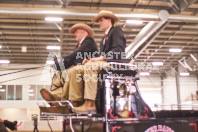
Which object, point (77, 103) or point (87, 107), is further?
point (77, 103)

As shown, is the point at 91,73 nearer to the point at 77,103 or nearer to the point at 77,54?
the point at 77,103

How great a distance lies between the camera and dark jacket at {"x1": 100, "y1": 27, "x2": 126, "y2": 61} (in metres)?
3.52

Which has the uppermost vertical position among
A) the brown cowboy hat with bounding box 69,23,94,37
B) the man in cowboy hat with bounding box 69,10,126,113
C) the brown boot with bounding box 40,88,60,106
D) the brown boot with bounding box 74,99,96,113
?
the brown cowboy hat with bounding box 69,23,94,37

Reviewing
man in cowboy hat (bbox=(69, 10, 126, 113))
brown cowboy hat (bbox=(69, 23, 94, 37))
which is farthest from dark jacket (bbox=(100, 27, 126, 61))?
brown cowboy hat (bbox=(69, 23, 94, 37))

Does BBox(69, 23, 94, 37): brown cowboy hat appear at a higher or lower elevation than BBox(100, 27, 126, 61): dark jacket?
higher

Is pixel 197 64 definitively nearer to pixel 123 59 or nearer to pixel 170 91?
pixel 170 91

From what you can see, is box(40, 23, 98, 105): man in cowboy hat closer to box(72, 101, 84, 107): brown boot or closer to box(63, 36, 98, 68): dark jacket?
box(63, 36, 98, 68): dark jacket

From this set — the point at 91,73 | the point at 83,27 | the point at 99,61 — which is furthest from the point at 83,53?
the point at 91,73

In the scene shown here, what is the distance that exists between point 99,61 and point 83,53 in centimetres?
63

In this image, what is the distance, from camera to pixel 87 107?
323 cm

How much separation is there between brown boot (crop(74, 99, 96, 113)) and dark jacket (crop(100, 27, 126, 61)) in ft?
2.02

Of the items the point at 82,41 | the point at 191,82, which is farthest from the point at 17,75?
the point at 82,41

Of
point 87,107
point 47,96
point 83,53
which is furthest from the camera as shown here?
point 83,53

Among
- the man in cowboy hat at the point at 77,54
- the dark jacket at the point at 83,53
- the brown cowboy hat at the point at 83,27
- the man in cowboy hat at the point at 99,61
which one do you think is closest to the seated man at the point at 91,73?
the man in cowboy hat at the point at 99,61
